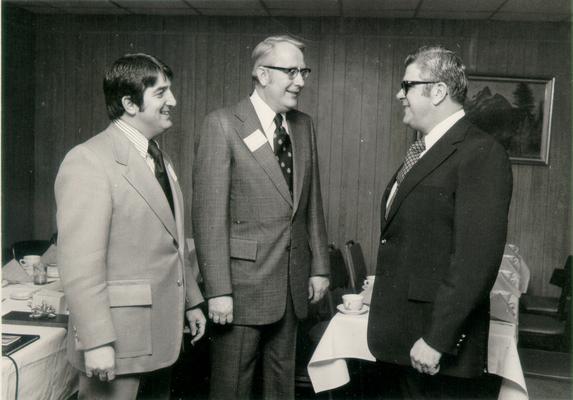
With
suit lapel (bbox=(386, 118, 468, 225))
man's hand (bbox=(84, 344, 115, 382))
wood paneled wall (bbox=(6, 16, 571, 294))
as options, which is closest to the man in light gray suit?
man's hand (bbox=(84, 344, 115, 382))

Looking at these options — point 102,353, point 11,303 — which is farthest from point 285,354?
point 11,303

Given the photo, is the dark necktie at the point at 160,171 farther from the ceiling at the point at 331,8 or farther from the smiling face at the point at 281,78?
the ceiling at the point at 331,8

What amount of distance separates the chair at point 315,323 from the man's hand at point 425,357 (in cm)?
133

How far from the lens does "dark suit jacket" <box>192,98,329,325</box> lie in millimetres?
2018

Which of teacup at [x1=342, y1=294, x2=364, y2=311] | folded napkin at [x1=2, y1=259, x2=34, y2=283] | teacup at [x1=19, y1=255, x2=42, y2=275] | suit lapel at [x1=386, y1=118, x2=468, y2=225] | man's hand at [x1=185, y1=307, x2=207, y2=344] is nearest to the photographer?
suit lapel at [x1=386, y1=118, x2=468, y2=225]

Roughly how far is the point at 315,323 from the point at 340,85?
2.39m

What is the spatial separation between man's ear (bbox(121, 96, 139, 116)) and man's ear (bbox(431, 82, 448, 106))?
920 mm

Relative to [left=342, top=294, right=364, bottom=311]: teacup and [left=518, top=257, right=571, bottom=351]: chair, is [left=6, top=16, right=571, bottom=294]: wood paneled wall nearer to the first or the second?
[left=518, top=257, right=571, bottom=351]: chair

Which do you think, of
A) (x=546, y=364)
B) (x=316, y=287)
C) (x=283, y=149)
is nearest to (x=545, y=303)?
(x=546, y=364)

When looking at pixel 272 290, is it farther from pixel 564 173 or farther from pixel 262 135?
pixel 564 173

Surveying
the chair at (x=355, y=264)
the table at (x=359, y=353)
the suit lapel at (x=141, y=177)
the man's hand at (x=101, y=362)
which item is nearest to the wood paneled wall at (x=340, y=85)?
the chair at (x=355, y=264)

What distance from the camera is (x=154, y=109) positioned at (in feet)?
5.81

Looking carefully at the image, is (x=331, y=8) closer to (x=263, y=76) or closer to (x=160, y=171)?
(x=263, y=76)

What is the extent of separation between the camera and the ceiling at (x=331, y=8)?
14.8 feet
